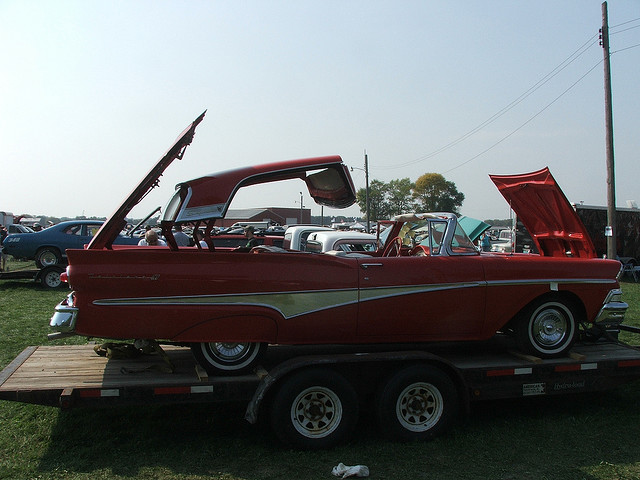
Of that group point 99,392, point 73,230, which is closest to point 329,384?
point 99,392

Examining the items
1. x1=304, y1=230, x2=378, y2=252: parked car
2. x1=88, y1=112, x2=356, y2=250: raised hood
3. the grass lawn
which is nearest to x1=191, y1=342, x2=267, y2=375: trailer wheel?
the grass lawn

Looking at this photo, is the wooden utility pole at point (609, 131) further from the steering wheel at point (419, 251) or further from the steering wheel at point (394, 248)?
the steering wheel at point (419, 251)

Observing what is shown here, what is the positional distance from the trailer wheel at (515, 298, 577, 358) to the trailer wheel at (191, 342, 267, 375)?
2.69 m

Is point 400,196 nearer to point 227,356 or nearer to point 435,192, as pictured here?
point 435,192

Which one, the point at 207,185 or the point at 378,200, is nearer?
the point at 207,185

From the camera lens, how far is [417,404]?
504cm

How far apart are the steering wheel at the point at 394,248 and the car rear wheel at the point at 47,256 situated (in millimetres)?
12746

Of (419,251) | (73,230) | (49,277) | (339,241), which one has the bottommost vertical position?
(49,277)

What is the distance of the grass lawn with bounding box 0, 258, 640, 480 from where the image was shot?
172 inches

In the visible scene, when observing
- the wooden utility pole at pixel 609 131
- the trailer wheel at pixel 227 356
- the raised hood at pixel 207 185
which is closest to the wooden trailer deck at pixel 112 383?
the trailer wheel at pixel 227 356

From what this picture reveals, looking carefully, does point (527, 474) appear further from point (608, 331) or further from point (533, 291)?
point (608, 331)

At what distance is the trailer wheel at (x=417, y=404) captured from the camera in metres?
4.91

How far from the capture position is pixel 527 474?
14.4 feet

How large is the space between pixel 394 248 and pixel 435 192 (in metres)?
61.1
